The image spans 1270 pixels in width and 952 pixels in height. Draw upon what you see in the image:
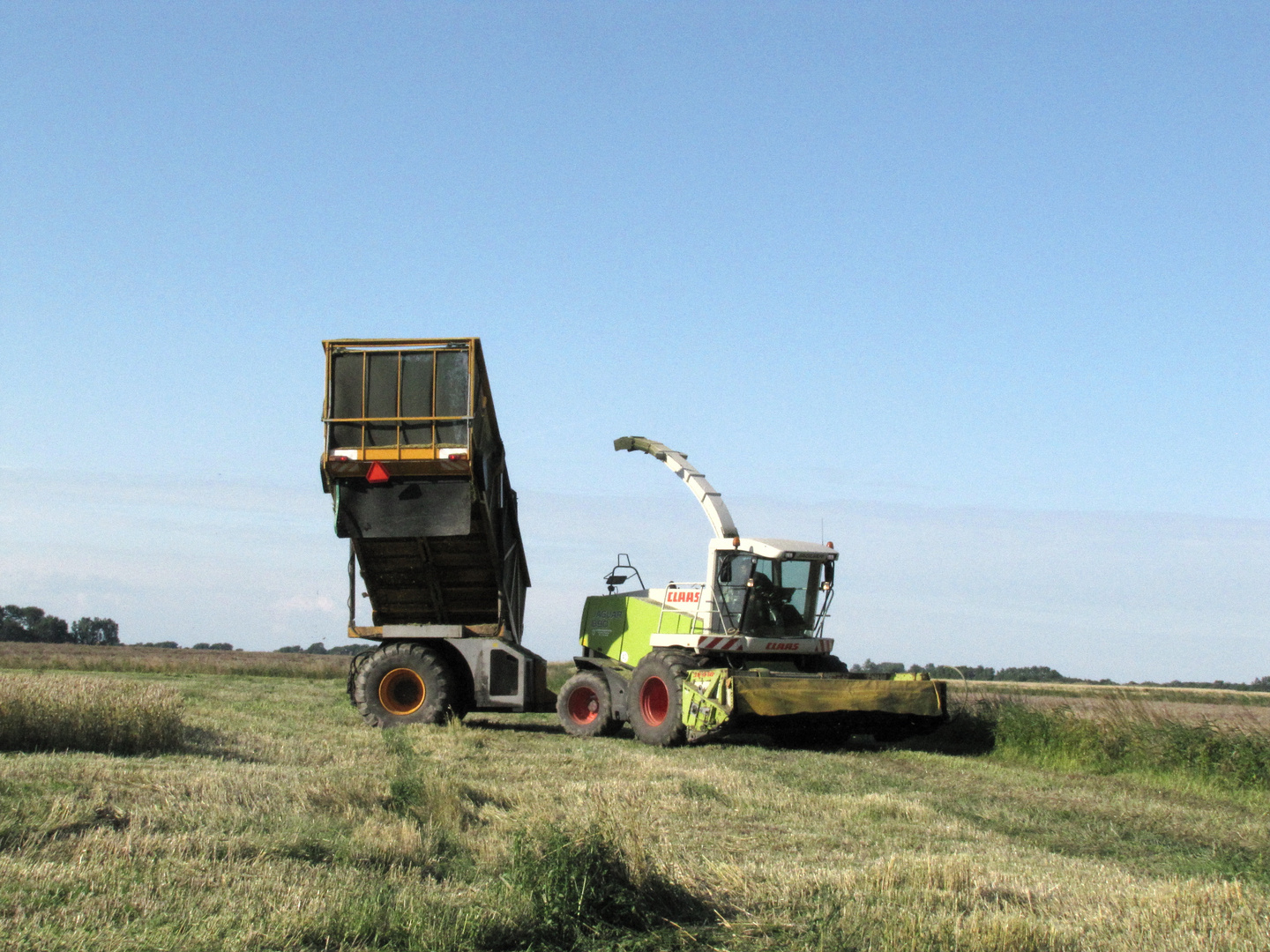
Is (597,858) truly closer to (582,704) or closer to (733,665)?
(733,665)

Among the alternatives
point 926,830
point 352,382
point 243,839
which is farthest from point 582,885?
point 352,382

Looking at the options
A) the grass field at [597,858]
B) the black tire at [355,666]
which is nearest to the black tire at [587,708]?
the black tire at [355,666]

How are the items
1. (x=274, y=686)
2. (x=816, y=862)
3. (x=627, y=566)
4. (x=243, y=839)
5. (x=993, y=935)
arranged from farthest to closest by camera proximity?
(x=274, y=686) < (x=627, y=566) < (x=816, y=862) < (x=243, y=839) < (x=993, y=935)

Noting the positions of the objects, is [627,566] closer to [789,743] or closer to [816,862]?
[789,743]

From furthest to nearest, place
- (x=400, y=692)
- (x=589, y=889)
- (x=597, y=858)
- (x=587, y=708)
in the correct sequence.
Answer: (x=400, y=692) → (x=587, y=708) → (x=597, y=858) → (x=589, y=889)

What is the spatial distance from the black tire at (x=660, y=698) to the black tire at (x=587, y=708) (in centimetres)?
74

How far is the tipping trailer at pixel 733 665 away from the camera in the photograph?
14.3 metres

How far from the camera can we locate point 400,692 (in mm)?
16844

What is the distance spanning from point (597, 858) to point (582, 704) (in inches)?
446

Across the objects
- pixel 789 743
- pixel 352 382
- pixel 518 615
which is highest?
pixel 352 382

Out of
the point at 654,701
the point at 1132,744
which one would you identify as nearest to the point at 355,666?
the point at 654,701

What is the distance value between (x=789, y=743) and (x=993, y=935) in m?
10.9

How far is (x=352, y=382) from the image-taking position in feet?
48.6

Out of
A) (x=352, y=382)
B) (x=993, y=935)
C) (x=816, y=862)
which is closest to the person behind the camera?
(x=993, y=935)
